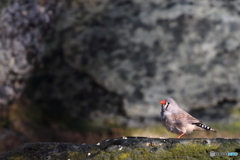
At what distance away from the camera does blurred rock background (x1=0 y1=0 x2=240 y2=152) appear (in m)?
11.5

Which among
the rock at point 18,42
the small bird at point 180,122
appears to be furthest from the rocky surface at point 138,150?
the rock at point 18,42

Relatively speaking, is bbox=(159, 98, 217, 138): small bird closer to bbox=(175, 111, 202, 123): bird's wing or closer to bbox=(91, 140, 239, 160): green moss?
bbox=(175, 111, 202, 123): bird's wing

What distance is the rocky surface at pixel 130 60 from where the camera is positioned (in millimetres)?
11617

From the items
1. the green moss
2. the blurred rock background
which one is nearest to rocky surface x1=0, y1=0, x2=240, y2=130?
the blurred rock background

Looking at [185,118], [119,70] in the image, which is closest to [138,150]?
[185,118]

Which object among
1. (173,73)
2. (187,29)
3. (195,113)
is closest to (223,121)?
(195,113)

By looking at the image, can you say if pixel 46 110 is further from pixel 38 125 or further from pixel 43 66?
pixel 43 66

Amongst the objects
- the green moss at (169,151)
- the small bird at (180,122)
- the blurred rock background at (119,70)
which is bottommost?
the green moss at (169,151)

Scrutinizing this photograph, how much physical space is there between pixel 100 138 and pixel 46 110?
6.90ft

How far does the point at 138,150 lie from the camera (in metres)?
4.69

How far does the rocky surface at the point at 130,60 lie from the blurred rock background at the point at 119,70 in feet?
0.10

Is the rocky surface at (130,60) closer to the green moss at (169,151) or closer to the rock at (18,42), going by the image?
the rock at (18,42)

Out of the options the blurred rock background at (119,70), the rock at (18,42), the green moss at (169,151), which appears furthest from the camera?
the blurred rock background at (119,70)

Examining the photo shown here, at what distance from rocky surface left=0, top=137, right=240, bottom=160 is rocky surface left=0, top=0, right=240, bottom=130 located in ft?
22.1
